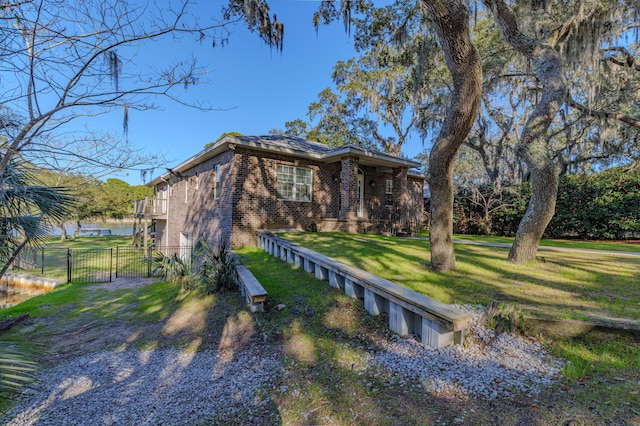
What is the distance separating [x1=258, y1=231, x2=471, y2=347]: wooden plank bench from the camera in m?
Answer: 3.02

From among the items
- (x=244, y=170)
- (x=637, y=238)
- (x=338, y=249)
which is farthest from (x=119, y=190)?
(x=637, y=238)

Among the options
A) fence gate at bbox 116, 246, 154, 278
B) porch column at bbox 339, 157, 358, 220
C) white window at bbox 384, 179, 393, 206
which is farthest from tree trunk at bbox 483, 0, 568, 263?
fence gate at bbox 116, 246, 154, 278

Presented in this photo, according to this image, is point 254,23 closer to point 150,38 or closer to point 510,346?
point 150,38

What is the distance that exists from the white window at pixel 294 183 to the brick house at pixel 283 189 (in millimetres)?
40

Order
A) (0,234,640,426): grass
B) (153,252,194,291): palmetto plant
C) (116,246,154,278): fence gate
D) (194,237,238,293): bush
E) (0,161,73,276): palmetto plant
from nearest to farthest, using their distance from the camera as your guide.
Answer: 1. (0,234,640,426): grass
2. (0,161,73,276): palmetto plant
3. (194,237,238,293): bush
4. (153,252,194,291): palmetto plant
5. (116,246,154,278): fence gate

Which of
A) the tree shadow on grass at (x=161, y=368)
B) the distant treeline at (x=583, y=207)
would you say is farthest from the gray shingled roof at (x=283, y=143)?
the distant treeline at (x=583, y=207)

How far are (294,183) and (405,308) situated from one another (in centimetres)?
874

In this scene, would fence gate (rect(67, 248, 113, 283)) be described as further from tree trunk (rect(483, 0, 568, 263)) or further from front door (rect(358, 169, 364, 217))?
tree trunk (rect(483, 0, 568, 263))

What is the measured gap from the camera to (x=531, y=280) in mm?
4965

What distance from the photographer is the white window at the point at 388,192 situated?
1502 cm

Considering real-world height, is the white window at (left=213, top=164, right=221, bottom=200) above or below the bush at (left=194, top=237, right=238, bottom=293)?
above

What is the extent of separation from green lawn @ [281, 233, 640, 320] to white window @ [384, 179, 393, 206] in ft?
26.1

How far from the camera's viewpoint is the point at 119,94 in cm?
282

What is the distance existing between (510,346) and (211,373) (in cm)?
342
